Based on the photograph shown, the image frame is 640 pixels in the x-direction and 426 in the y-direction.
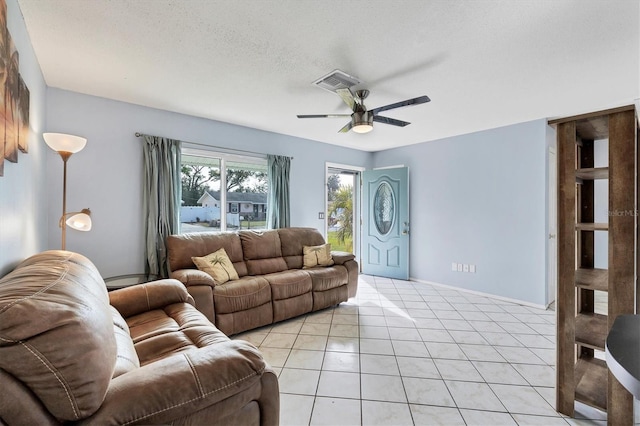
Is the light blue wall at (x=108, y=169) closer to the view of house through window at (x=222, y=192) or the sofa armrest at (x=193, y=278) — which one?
the view of house through window at (x=222, y=192)

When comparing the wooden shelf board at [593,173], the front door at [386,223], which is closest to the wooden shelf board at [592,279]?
the wooden shelf board at [593,173]

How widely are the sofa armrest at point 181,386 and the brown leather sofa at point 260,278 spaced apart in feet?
5.28

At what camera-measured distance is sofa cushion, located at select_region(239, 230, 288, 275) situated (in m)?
3.58

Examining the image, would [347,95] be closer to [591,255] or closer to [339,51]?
[339,51]

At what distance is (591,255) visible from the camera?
6.45ft

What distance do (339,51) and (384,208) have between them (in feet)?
11.9

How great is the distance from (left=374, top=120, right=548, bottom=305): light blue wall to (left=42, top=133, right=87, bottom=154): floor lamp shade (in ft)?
15.0

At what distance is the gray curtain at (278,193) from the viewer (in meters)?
4.29

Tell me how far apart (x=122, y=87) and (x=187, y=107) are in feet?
2.15

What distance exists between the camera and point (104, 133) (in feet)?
10.0

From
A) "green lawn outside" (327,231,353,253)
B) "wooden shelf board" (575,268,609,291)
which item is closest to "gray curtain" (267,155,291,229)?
"green lawn outside" (327,231,353,253)

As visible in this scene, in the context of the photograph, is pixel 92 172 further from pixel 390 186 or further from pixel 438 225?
pixel 438 225

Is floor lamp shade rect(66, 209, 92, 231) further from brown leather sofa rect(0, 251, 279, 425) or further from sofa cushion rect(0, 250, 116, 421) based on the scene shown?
sofa cushion rect(0, 250, 116, 421)

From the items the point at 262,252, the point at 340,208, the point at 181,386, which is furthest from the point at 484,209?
the point at 181,386
